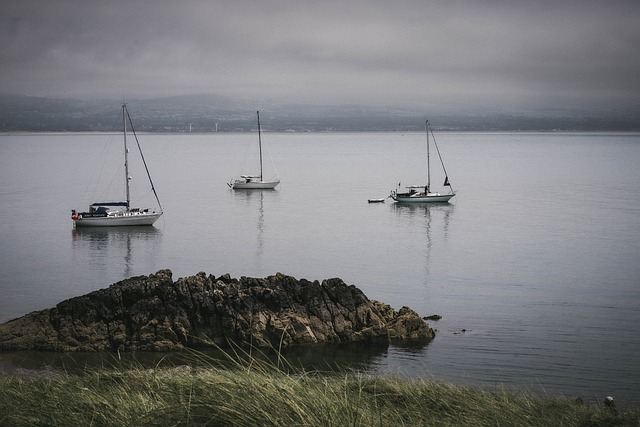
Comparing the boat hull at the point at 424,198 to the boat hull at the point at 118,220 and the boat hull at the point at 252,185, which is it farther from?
the boat hull at the point at 118,220

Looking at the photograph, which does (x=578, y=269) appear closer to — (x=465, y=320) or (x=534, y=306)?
(x=534, y=306)

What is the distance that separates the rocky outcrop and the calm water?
164 cm

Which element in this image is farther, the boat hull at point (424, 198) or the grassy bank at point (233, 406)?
the boat hull at point (424, 198)

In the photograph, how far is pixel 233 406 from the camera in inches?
305

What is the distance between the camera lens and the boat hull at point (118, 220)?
46.5m

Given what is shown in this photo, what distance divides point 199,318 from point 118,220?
28668 millimetres

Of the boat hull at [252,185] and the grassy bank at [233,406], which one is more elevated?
the grassy bank at [233,406]

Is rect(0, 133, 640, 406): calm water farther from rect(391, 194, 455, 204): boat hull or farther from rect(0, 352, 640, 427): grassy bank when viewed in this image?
rect(0, 352, 640, 427): grassy bank

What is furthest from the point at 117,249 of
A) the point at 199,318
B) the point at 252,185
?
the point at 252,185

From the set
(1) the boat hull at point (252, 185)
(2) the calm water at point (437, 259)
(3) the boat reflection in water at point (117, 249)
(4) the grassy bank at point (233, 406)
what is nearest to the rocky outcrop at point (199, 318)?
(2) the calm water at point (437, 259)

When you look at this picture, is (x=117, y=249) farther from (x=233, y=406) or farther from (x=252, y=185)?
(x=252, y=185)

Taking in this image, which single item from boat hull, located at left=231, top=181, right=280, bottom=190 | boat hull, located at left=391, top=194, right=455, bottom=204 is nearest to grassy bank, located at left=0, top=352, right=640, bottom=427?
boat hull, located at left=391, top=194, right=455, bottom=204

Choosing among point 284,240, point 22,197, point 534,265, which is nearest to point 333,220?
point 284,240

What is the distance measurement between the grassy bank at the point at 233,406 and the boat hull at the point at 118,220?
36.8m
